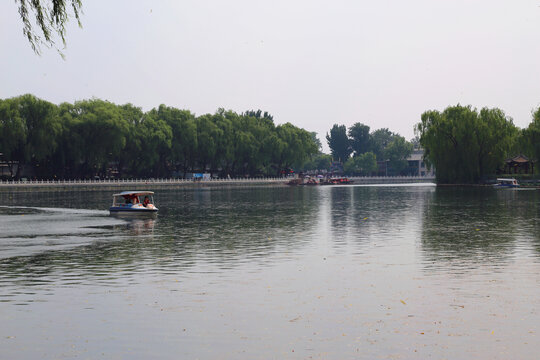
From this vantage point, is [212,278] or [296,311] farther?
[212,278]

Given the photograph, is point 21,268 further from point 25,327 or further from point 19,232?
point 19,232

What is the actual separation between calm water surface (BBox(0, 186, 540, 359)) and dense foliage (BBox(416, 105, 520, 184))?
86548 millimetres

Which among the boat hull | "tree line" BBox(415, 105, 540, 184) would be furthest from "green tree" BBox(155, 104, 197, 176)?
the boat hull

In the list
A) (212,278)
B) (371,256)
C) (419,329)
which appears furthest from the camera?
(371,256)

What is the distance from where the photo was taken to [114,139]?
146 metres

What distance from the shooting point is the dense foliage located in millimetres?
119688

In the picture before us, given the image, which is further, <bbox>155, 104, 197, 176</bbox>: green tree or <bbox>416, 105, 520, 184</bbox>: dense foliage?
<bbox>155, 104, 197, 176</bbox>: green tree

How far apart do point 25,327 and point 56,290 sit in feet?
15.4

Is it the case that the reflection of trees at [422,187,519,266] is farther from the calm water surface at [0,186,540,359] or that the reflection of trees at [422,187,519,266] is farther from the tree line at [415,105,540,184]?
the tree line at [415,105,540,184]

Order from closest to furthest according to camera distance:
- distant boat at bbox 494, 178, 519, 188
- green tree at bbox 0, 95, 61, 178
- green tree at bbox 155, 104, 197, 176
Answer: distant boat at bbox 494, 178, 519, 188, green tree at bbox 0, 95, 61, 178, green tree at bbox 155, 104, 197, 176

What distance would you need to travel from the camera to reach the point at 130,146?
158 meters

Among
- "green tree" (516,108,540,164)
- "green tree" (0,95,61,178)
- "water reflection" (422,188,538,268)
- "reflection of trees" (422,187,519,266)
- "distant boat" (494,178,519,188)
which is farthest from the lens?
"green tree" (0,95,61,178)

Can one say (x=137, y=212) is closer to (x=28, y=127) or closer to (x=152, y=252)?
(x=152, y=252)

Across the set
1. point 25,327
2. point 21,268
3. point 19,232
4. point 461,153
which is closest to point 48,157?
point 461,153
